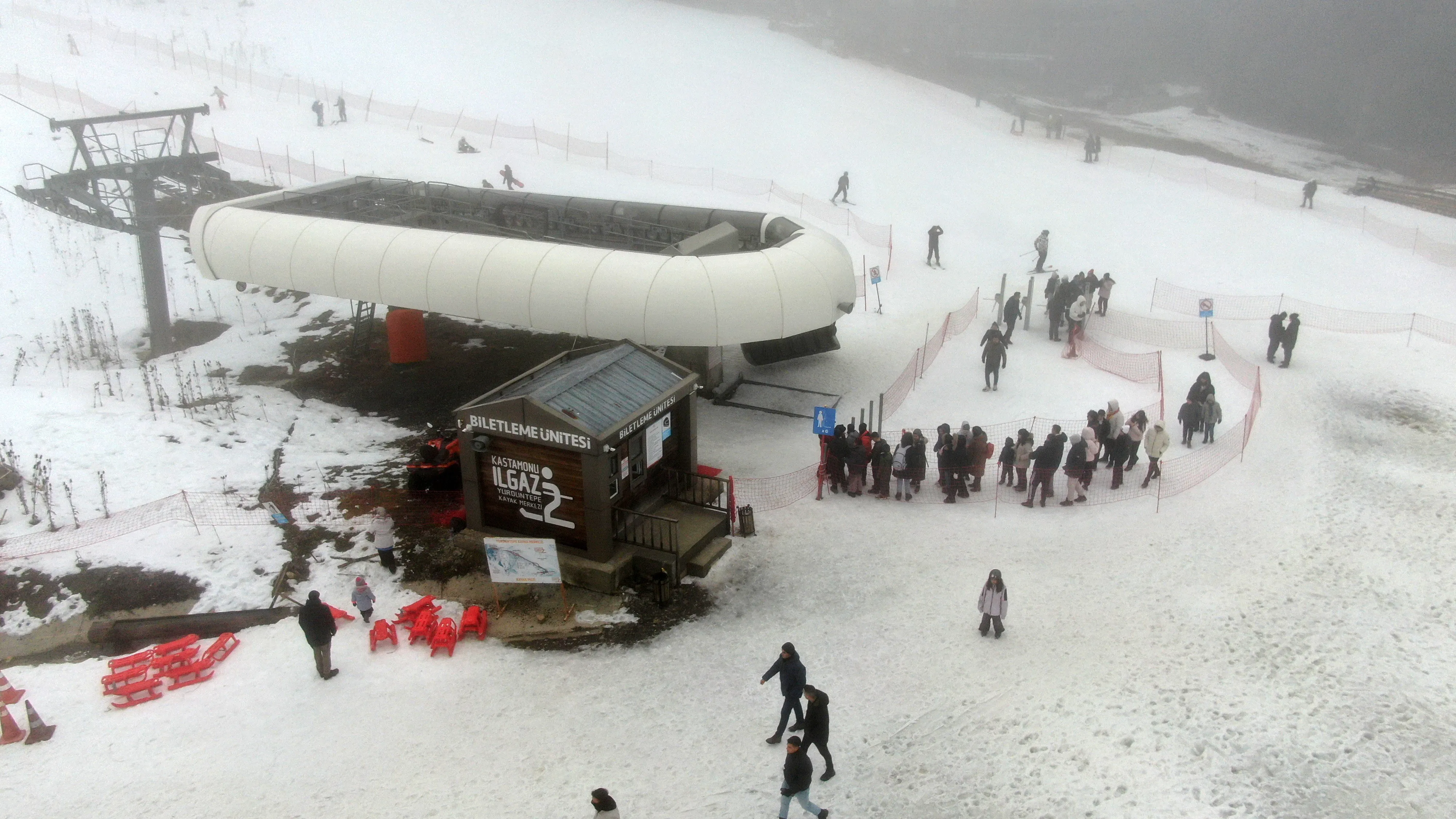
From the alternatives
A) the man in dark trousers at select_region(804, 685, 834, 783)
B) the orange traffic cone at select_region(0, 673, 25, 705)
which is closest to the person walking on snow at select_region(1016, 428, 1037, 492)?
the man in dark trousers at select_region(804, 685, 834, 783)

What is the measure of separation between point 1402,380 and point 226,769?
22.5 meters

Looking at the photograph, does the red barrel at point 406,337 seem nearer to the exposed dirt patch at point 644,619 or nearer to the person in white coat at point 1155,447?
the exposed dirt patch at point 644,619

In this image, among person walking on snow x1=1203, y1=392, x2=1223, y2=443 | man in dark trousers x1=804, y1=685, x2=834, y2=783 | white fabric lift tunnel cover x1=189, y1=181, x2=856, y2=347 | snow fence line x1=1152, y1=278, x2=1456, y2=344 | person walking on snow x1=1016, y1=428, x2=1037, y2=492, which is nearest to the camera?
man in dark trousers x1=804, y1=685, x2=834, y2=783

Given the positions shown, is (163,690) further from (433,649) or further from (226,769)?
(433,649)

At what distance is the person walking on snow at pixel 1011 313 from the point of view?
22.7 metres

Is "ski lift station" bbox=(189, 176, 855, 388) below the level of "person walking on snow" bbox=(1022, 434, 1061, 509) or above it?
above

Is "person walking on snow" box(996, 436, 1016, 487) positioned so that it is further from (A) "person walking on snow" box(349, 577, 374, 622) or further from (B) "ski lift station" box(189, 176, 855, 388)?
(A) "person walking on snow" box(349, 577, 374, 622)

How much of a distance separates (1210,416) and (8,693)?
1831cm

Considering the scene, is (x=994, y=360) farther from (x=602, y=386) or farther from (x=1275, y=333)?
(x=602, y=386)

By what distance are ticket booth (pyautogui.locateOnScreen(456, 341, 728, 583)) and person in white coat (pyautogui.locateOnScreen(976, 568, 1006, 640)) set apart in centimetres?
420

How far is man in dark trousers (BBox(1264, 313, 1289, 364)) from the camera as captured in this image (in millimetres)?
21562

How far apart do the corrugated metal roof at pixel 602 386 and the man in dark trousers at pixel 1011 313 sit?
399 inches

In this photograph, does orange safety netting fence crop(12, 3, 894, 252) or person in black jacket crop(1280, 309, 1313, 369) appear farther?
orange safety netting fence crop(12, 3, 894, 252)

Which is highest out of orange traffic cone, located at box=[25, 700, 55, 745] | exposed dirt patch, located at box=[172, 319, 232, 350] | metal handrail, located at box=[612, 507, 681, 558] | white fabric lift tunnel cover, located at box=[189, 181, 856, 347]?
white fabric lift tunnel cover, located at box=[189, 181, 856, 347]
